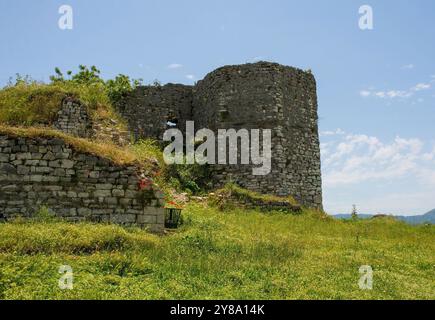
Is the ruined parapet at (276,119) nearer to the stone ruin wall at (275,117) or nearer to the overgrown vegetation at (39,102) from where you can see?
the stone ruin wall at (275,117)

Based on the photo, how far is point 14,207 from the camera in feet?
36.0

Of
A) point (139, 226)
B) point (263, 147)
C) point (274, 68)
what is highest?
point (274, 68)

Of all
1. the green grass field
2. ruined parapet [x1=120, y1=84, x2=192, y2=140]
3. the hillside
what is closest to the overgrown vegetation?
the hillside

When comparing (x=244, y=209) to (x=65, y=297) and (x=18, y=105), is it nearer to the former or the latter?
(x=18, y=105)

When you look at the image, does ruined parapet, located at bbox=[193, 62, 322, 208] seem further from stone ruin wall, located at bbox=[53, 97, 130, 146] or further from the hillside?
stone ruin wall, located at bbox=[53, 97, 130, 146]

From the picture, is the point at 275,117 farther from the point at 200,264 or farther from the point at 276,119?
the point at 200,264

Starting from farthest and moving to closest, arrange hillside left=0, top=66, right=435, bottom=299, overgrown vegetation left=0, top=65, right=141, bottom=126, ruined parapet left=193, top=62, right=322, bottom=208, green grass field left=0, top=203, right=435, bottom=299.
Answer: ruined parapet left=193, top=62, right=322, bottom=208
overgrown vegetation left=0, top=65, right=141, bottom=126
hillside left=0, top=66, right=435, bottom=299
green grass field left=0, top=203, right=435, bottom=299

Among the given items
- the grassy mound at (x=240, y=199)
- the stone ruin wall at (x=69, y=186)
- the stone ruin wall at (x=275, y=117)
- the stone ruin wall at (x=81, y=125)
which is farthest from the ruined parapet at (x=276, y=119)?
the stone ruin wall at (x=69, y=186)

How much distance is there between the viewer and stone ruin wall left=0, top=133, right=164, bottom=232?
11086 millimetres

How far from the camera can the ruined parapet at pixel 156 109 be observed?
24484 mm

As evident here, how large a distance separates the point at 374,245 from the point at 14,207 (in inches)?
410

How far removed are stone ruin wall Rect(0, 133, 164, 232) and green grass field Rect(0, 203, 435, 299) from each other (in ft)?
2.47

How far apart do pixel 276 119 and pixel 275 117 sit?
4.4 inches

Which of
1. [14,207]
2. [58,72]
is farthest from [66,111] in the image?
[58,72]
